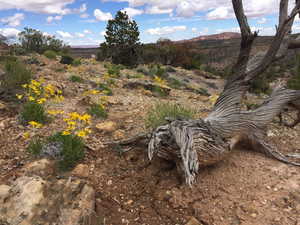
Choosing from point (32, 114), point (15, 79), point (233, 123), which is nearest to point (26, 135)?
point (32, 114)

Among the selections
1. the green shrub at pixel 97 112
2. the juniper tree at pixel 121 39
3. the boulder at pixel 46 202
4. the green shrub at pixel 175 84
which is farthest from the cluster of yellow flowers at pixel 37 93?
the juniper tree at pixel 121 39

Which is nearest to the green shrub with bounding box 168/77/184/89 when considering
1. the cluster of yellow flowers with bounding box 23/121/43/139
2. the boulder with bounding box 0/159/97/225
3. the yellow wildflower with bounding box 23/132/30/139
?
the cluster of yellow flowers with bounding box 23/121/43/139

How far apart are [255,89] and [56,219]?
1439 cm

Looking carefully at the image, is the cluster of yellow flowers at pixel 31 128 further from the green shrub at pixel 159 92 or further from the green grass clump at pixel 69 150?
the green shrub at pixel 159 92

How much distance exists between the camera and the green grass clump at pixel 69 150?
3.03 metres

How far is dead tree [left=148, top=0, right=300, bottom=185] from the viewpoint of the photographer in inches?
107

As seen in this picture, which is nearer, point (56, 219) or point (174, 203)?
point (56, 219)

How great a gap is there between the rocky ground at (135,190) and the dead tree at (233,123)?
248mm

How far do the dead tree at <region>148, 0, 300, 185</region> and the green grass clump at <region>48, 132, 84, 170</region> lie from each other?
984mm

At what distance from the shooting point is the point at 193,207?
253 centimetres

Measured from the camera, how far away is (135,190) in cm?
281

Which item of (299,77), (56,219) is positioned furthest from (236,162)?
(299,77)

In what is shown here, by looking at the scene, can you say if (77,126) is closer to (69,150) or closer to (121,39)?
(69,150)

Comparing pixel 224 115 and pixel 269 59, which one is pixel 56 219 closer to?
pixel 224 115
